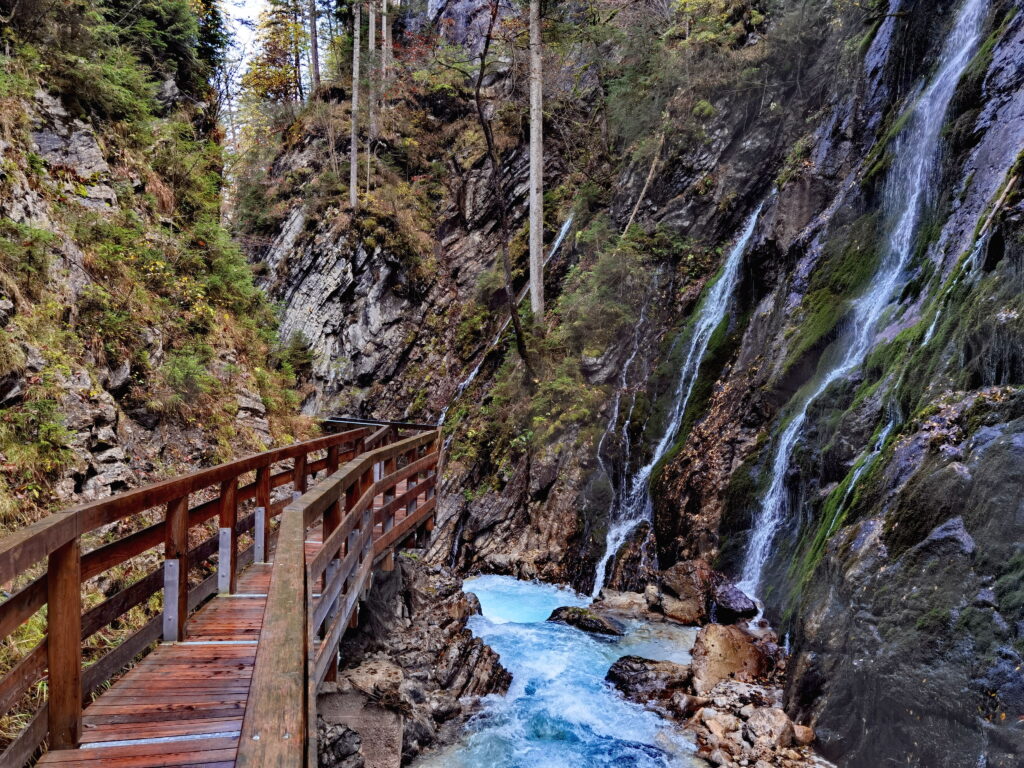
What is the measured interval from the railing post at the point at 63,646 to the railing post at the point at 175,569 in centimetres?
104

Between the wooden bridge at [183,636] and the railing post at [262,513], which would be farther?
the railing post at [262,513]

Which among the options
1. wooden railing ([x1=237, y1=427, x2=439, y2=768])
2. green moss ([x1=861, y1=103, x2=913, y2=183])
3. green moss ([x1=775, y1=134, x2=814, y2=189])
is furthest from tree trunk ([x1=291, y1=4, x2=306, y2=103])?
wooden railing ([x1=237, y1=427, x2=439, y2=768])

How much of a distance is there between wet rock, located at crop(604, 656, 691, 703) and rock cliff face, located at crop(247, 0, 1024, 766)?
57.6 inches

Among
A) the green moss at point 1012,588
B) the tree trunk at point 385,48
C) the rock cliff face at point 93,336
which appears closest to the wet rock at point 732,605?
the green moss at point 1012,588

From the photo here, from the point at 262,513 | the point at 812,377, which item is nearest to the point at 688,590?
the point at 812,377

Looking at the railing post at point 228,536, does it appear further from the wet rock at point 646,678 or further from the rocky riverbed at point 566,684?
the wet rock at point 646,678

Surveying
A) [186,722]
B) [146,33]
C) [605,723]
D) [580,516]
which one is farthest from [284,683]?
[146,33]

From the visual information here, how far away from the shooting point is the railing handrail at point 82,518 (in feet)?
7.59

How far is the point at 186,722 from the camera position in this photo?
10.0 feet

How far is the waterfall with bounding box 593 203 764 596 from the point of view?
40.0 ft

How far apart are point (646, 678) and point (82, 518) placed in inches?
274

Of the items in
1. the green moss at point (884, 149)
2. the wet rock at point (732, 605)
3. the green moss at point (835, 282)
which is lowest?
the wet rock at point (732, 605)

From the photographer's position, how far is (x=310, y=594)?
2.70m

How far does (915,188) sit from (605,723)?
9.92 meters
